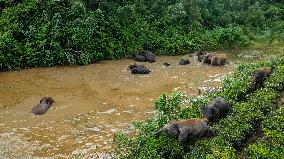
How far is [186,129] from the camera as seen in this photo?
42.2 feet

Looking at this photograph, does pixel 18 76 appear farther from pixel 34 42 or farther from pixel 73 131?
pixel 73 131

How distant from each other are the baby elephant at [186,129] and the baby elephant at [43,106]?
581 centimetres

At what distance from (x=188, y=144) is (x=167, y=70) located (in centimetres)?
1013

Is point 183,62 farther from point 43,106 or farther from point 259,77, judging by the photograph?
point 43,106

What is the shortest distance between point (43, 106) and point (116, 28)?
9410mm

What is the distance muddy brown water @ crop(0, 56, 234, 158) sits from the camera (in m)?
14.8

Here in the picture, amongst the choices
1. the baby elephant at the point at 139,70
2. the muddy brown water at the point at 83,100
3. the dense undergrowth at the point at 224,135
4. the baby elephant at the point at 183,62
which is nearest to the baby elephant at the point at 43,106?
the muddy brown water at the point at 83,100

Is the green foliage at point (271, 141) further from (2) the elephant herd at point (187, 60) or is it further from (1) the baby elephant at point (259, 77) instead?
(2) the elephant herd at point (187, 60)

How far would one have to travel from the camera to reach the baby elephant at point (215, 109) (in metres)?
14.6

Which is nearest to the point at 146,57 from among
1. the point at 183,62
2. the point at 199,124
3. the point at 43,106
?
the point at 183,62

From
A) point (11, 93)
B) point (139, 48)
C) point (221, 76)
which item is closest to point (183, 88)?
point (221, 76)

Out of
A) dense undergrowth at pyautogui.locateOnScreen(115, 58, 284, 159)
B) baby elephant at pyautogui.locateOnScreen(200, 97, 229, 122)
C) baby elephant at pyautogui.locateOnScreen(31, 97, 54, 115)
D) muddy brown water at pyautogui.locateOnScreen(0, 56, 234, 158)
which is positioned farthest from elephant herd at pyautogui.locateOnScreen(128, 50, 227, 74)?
dense undergrowth at pyautogui.locateOnScreen(115, 58, 284, 159)

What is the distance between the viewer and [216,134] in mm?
13477

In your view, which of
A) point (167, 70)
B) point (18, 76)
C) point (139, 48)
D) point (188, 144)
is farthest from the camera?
point (139, 48)
